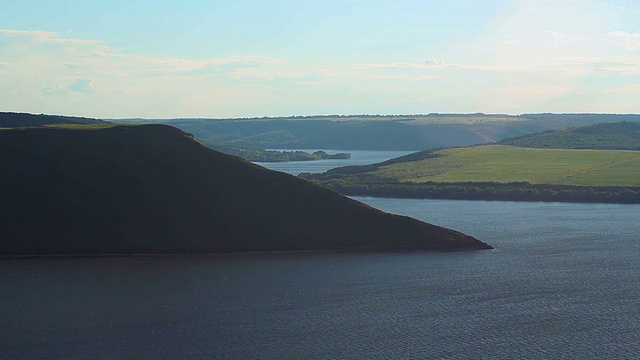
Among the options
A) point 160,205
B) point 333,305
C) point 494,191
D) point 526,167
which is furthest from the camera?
point 526,167

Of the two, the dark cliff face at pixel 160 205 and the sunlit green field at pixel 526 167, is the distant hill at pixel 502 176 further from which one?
the dark cliff face at pixel 160 205

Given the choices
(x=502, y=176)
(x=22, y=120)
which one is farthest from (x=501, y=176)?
(x=22, y=120)

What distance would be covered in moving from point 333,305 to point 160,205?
30823mm

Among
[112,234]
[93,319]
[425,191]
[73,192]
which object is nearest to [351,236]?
[112,234]

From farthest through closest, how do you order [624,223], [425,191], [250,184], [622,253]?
[425,191] < [624,223] < [250,184] < [622,253]

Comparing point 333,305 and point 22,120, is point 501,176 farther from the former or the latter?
point 333,305

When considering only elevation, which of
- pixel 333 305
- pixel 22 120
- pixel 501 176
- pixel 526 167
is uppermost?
pixel 22 120

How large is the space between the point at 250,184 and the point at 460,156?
94223 mm

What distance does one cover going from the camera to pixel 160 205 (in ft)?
252

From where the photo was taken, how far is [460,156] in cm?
16875

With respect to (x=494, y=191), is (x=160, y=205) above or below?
below

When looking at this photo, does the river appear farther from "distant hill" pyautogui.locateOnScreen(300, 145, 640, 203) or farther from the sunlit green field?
the sunlit green field

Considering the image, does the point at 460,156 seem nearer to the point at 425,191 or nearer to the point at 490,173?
the point at 490,173

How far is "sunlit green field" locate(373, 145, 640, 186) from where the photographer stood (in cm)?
13388
